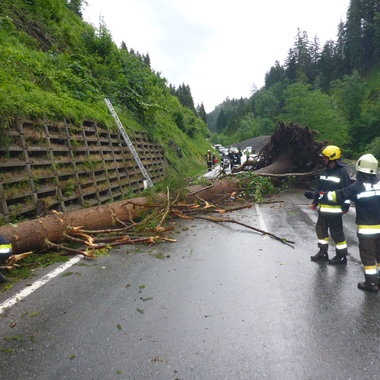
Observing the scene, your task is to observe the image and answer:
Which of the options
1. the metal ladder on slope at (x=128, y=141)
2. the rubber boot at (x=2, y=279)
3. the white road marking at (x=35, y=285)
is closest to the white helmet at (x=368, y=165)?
the white road marking at (x=35, y=285)

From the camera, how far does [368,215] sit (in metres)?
3.40

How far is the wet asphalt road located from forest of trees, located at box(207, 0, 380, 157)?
117 ft

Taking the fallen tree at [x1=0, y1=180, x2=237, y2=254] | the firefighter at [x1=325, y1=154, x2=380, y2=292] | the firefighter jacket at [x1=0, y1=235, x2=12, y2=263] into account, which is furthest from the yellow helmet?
the firefighter jacket at [x1=0, y1=235, x2=12, y2=263]

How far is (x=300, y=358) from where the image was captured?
6.95 feet

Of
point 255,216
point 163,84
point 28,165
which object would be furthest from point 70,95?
point 163,84

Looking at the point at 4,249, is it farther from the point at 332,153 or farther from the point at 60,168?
the point at 332,153

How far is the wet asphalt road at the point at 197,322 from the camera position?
6.71 feet

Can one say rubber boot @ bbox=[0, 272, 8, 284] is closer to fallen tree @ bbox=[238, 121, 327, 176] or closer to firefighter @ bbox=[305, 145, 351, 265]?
firefighter @ bbox=[305, 145, 351, 265]

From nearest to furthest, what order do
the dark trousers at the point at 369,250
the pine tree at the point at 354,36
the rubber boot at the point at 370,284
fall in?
the rubber boot at the point at 370,284
the dark trousers at the point at 369,250
the pine tree at the point at 354,36

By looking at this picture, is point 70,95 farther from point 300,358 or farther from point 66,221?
point 300,358

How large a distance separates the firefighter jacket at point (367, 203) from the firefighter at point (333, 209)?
0.55 metres

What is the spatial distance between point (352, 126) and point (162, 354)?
170ft

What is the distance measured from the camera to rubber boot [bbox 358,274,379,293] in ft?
10.6

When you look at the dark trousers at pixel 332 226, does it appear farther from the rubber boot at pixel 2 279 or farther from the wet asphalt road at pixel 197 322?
the rubber boot at pixel 2 279
